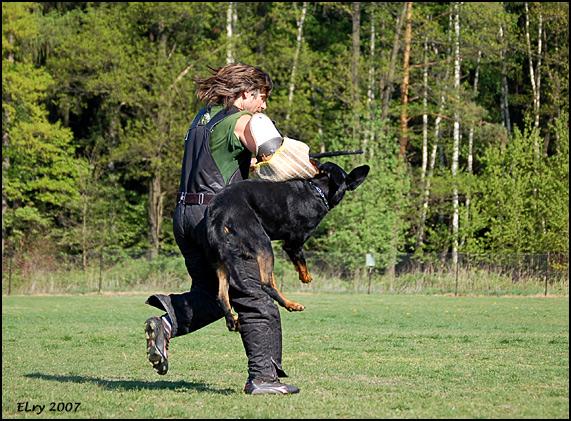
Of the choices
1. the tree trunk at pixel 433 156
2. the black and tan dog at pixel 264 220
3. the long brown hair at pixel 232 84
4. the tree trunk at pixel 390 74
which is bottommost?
the black and tan dog at pixel 264 220

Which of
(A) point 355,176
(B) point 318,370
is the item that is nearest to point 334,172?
(A) point 355,176

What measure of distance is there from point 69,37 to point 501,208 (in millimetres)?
18951

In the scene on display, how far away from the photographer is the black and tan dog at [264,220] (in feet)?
22.5

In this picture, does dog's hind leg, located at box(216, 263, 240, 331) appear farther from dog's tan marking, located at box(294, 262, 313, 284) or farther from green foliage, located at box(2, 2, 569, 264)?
green foliage, located at box(2, 2, 569, 264)

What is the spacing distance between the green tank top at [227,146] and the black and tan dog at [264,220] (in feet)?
0.77

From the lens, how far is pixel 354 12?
42188mm

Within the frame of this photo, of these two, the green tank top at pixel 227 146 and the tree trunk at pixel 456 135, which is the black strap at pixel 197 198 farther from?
the tree trunk at pixel 456 135

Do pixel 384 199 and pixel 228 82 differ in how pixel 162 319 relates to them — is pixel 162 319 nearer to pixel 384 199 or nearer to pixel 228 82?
pixel 228 82

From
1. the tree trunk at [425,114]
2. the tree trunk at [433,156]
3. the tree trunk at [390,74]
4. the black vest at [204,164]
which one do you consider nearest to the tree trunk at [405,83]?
the tree trunk at [390,74]

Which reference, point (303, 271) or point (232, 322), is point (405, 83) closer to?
point (303, 271)

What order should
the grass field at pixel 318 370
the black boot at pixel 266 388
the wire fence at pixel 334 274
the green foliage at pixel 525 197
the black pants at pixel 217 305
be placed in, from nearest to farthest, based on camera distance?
1. the grass field at pixel 318 370
2. the black boot at pixel 266 388
3. the black pants at pixel 217 305
4. the wire fence at pixel 334 274
5. the green foliage at pixel 525 197

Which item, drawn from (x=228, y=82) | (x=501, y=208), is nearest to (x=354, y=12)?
(x=501, y=208)

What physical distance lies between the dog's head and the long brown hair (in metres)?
0.74

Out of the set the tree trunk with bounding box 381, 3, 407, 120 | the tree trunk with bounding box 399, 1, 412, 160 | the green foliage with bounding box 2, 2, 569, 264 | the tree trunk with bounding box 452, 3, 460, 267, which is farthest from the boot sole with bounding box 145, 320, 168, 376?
the tree trunk with bounding box 381, 3, 407, 120
